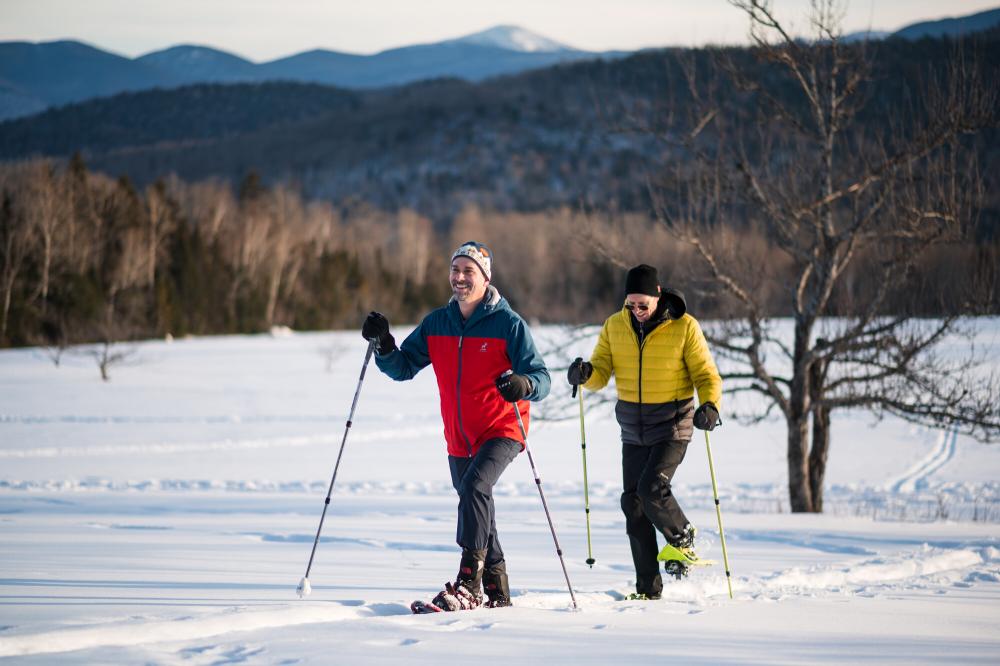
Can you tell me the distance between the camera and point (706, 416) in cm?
569

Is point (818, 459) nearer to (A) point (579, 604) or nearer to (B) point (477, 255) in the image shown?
(A) point (579, 604)

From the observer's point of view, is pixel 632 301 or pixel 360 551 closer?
pixel 632 301

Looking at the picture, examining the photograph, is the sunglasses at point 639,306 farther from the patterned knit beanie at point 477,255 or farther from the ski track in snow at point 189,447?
the ski track in snow at point 189,447

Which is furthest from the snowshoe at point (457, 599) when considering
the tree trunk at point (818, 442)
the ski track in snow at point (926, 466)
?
the ski track in snow at point (926, 466)

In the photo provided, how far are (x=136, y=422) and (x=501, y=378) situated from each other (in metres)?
25.1

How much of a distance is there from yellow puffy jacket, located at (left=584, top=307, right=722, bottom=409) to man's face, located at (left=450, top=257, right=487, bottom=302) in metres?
1.02

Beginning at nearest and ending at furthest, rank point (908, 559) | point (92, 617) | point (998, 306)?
point (92, 617) < point (908, 559) < point (998, 306)

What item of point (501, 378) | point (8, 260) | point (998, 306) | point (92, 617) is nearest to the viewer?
point (92, 617)

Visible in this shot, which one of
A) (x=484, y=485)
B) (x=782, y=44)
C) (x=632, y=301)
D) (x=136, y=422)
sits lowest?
(x=136, y=422)

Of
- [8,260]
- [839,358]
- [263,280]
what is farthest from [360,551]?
[263,280]

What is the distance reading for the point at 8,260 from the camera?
5256cm

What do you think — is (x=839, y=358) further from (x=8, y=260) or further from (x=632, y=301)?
(x=8, y=260)

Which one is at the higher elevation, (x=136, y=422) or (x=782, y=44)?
(x=782, y=44)

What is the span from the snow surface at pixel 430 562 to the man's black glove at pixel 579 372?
1.29 m
